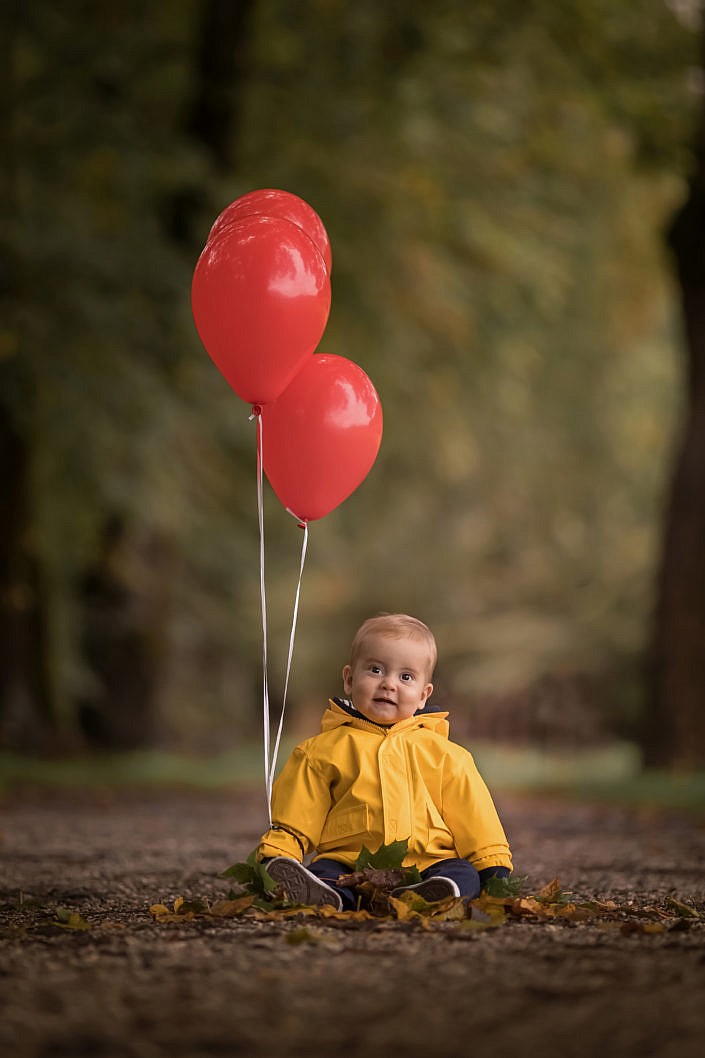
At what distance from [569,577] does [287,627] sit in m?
6.19

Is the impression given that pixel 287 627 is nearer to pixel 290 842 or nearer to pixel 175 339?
pixel 175 339

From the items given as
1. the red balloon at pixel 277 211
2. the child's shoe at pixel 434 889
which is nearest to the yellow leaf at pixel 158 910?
the child's shoe at pixel 434 889

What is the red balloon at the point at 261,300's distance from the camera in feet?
13.7

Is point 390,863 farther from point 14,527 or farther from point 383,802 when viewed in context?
point 14,527

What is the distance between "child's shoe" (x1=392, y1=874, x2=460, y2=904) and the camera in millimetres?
3512

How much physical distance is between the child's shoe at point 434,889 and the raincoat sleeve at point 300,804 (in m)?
0.34

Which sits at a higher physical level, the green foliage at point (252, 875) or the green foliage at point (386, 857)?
the green foliage at point (386, 857)

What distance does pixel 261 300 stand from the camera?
418cm

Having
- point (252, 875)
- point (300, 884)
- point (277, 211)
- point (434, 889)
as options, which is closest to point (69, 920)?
point (252, 875)

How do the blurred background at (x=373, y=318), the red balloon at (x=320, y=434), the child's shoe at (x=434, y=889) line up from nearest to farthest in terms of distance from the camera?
the child's shoe at (x=434, y=889) → the red balloon at (x=320, y=434) → the blurred background at (x=373, y=318)

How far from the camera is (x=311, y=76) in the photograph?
11.1 metres

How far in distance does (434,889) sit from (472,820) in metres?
0.28

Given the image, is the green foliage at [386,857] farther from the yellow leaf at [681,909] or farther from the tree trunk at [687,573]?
the tree trunk at [687,573]

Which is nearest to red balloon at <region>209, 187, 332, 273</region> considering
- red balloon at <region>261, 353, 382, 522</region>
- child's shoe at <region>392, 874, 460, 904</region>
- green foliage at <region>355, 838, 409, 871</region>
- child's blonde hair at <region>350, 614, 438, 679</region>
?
red balloon at <region>261, 353, 382, 522</region>
